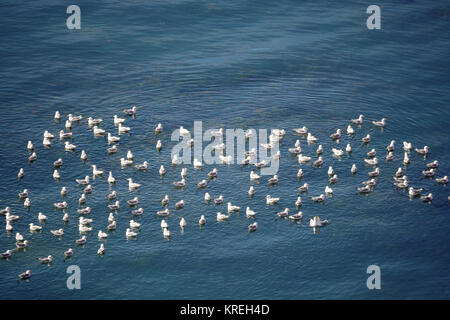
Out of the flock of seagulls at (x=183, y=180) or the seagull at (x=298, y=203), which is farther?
the seagull at (x=298, y=203)

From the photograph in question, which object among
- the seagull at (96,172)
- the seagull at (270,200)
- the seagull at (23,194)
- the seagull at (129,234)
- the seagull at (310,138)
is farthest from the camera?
the seagull at (310,138)

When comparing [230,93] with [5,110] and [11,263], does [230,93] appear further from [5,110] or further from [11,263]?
[11,263]

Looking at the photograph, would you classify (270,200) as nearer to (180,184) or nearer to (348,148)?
(180,184)

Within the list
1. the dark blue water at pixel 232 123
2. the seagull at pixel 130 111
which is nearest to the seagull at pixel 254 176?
the dark blue water at pixel 232 123

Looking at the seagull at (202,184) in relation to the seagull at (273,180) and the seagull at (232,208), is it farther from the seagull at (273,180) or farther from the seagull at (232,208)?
the seagull at (273,180)

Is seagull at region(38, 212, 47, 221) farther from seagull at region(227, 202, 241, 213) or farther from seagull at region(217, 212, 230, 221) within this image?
seagull at region(227, 202, 241, 213)
